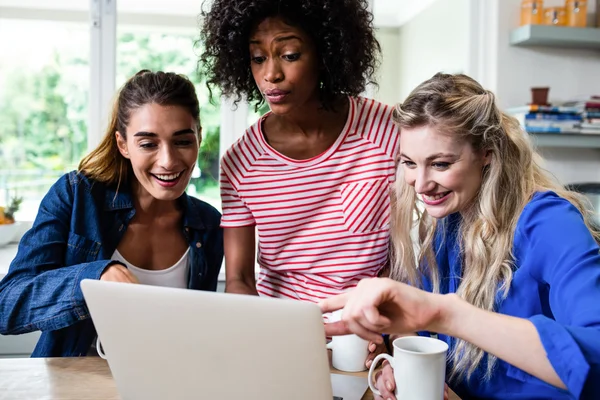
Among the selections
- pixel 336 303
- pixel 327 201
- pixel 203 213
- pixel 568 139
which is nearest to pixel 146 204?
pixel 203 213

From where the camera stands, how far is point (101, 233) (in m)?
1.49

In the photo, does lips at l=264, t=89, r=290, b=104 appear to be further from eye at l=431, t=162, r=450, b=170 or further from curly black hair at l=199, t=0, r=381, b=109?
eye at l=431, t=162, r=450, b=170

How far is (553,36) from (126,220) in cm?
245

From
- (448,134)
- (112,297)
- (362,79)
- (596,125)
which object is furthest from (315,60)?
(596,125)

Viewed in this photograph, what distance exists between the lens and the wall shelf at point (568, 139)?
310cm

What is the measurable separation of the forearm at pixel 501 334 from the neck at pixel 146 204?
0.98 metres

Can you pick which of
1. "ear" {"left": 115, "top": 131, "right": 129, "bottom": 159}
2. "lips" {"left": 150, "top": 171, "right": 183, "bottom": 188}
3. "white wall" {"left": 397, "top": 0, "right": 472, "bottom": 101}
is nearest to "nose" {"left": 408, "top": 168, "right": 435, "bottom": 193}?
"lips" {"left": 150, "top": 171, "right": 183, "bottom": 188}

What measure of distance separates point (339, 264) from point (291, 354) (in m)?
0.73

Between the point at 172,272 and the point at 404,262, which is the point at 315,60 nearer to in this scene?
the point at 404,262

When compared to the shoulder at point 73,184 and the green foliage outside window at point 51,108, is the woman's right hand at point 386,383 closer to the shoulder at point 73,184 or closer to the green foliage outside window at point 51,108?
the shoulder at point 73,184

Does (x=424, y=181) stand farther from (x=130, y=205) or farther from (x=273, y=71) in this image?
(x=130, y=205)

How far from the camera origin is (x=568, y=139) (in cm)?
311

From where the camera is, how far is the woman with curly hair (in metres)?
1.42

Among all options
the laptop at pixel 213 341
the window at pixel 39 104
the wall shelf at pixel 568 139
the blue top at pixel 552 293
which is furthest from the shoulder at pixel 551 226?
the window at pixel 39 104
